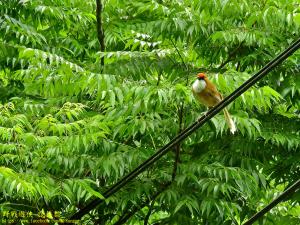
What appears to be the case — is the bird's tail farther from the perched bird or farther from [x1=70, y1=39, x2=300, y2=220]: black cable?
[x1=70, y1=39, x2=300, y2=220]: black cable

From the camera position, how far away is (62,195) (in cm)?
413

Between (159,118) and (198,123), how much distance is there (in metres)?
1.36

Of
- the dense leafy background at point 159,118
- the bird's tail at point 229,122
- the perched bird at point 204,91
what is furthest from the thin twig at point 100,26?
the bird's tail at point 229,122

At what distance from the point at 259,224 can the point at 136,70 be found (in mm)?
1620

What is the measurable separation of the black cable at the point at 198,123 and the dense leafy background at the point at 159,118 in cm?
12

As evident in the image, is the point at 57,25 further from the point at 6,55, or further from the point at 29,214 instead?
the point at 29,214

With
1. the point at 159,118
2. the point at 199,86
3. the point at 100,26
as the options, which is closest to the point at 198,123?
the point at 199,86

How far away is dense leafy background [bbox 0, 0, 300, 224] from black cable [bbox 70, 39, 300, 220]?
122mm

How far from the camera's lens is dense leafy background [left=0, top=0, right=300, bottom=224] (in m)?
4.25

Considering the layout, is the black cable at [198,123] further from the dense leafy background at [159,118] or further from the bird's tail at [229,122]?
the bird's tail at [229,122]

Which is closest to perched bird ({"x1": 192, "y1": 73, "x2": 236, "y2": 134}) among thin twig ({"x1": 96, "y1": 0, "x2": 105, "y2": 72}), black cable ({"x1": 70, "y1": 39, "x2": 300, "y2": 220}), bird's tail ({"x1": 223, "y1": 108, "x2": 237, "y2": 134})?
bird's tail ({"x1": 223, "y1": 108, "x2": 237, "y2": 134})

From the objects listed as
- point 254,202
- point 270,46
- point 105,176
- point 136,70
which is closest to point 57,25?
point 136,70

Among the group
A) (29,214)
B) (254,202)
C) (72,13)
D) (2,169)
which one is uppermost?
(72,13)

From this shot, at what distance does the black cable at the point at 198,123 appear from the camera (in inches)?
112
